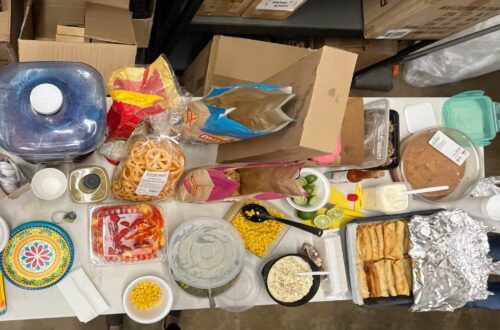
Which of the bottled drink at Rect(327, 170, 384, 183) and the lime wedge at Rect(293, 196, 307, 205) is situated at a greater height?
the bottled drink at Rect(327, 170, 384, 183)

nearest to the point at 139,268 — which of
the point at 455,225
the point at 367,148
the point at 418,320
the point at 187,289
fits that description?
the point at 187,289

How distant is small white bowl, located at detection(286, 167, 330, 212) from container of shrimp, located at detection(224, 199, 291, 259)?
0.22 feet

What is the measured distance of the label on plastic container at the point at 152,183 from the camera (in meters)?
1.06

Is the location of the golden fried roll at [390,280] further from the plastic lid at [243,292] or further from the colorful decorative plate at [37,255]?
the colorful decorative plate at [37,255]

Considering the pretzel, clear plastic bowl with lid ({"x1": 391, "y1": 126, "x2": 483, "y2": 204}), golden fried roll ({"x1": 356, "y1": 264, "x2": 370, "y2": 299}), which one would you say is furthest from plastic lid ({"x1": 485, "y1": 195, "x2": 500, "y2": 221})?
the pretzel

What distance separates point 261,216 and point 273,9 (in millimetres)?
701

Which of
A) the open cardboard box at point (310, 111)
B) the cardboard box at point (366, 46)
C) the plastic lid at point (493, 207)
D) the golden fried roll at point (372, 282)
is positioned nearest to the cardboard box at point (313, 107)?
the open cardboard box at point (310, 111)

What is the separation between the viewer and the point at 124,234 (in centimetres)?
120

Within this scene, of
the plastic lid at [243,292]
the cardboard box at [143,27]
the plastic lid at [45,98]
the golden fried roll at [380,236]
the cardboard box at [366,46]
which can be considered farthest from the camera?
the cardboard box at [366,46]

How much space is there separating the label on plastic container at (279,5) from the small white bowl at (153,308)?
0.91 m

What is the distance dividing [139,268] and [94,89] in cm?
50

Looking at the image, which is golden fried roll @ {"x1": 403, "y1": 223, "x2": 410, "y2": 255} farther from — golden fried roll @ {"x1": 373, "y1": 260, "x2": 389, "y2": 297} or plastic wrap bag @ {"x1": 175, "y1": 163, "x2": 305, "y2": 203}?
plastic wrap bag @ {"x1": 175, "y1": 163, "x2": 305, "y2": 203}

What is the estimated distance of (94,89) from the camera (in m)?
1.04

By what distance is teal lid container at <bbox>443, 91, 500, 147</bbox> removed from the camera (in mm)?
1549
